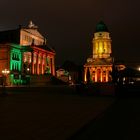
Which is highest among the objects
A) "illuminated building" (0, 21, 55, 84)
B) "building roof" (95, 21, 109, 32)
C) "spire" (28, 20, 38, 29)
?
"building roof" (95, 21, 109, 32)

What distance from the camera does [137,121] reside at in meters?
13.6

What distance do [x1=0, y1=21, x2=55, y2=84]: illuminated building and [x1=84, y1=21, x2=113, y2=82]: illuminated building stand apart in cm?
3923

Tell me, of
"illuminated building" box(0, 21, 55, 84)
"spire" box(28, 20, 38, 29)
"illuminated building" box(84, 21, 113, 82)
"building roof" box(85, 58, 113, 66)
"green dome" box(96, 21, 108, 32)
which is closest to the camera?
"illuminated building" box(0, 21, 55, 84)

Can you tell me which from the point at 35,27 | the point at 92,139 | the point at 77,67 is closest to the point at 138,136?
the point at 92,139

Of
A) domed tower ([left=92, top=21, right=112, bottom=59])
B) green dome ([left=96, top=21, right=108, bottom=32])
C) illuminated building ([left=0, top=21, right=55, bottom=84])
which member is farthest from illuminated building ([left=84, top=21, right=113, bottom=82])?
illuminated building ([left=0, top=21, right=55, bottom=84])

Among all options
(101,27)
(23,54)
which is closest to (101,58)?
(101,27)

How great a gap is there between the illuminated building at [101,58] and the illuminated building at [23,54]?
129ft

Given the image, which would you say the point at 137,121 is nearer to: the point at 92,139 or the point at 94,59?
the point at 92,139

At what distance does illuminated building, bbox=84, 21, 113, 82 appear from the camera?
149 m

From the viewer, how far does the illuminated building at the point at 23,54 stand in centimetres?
9019

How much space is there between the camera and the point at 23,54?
323 ft

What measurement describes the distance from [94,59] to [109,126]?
14045 cm

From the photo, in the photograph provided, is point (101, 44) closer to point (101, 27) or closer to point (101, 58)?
point (101, 58)

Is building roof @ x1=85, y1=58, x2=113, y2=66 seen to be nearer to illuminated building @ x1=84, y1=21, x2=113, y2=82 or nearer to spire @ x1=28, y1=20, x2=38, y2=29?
illuminated building @ x1=84, y1=21, x2=113, y2=82
